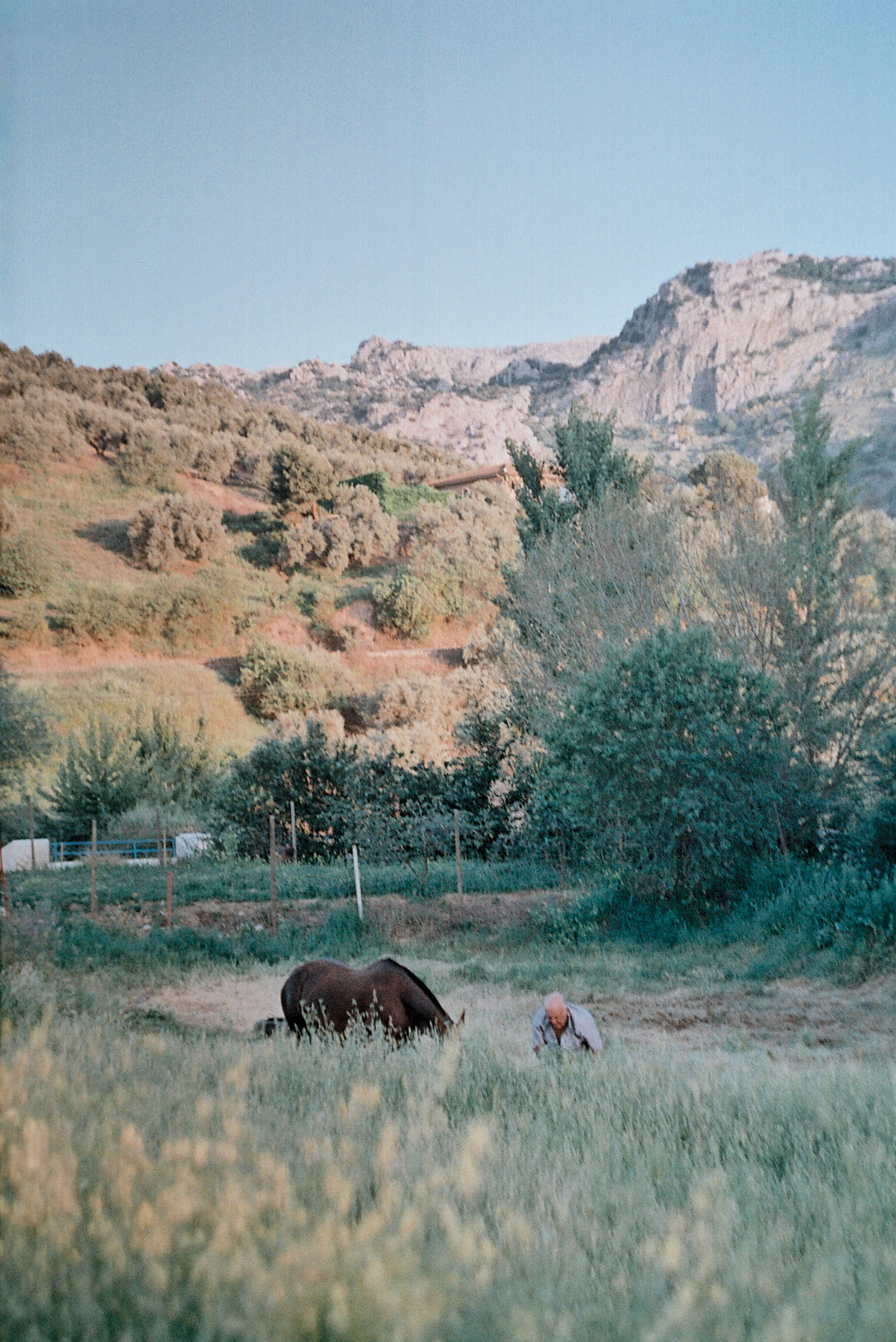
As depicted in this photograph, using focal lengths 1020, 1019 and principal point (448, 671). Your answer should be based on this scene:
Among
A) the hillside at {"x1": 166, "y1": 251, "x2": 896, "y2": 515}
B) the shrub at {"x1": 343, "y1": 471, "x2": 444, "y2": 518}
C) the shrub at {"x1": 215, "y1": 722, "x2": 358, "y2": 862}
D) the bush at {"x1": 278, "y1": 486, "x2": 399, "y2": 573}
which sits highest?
the hillside at {"x1": 166, "y1": 251, "x2": 896, "y2": 515}

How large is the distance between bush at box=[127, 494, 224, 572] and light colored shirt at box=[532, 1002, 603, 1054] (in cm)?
4619

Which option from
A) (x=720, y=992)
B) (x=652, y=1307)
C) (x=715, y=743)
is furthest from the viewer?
(x=715, y=743)

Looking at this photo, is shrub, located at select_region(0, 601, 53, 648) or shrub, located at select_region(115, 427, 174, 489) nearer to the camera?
shrub, located at select_region(0, 601, 53, 648)

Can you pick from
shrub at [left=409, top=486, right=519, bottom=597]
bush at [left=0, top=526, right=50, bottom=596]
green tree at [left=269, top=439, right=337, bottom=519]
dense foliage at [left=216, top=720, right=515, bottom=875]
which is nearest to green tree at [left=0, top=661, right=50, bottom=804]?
dense foliage at [left=216, top=720, right=515, bottom=875]

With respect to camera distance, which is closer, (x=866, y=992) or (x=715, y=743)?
(x=866, y=992)

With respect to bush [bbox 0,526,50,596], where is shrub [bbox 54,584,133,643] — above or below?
below

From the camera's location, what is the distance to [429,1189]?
328 centimetres

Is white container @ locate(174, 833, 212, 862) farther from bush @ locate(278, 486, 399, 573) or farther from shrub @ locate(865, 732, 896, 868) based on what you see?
bush @ locate(278, 486, 399, 573)

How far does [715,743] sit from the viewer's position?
48.8 feet

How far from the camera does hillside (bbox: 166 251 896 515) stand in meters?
90.2

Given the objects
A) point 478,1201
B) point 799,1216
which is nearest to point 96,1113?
point 478,1201

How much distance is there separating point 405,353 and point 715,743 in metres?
110

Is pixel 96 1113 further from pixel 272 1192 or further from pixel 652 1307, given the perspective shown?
pixel 652 1307

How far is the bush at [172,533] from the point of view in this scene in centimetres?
5022
